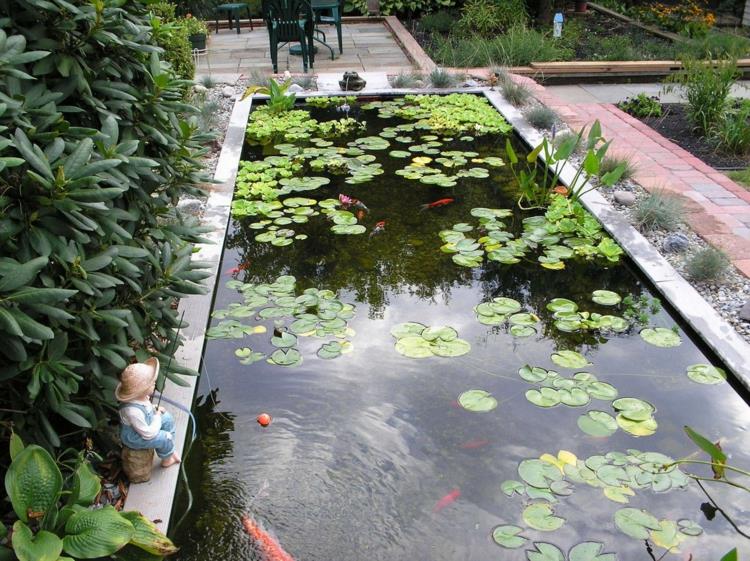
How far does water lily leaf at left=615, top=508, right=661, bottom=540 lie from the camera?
2314 mm

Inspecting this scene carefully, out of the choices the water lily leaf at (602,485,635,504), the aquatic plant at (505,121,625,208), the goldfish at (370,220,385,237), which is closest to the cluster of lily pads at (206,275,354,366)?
the goldfish at (370,220,385,237)

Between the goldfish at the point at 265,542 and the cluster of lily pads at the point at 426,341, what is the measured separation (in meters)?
1.11

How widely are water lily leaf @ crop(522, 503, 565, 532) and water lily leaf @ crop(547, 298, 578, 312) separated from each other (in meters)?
1.32

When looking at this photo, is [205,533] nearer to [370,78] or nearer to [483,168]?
[483,168]

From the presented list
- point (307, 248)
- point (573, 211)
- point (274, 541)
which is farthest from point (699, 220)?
point (274, 541)

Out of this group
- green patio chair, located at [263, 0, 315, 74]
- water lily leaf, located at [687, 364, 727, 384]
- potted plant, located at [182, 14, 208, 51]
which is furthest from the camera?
potted plant, located at [182, 14, 208, 51]

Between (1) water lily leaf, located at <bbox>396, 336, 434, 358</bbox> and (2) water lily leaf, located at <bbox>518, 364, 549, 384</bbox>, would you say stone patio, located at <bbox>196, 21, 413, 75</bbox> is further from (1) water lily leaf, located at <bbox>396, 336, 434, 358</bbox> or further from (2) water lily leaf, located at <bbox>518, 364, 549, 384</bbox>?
(2) water lily leaf, located at <bbox>518, 364, 549, 384</bbox>

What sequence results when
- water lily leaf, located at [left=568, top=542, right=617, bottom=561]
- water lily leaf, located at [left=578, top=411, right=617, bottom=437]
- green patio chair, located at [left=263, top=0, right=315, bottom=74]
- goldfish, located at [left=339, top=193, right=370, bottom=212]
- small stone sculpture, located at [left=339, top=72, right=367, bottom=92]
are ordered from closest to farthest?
water lily leaf, located at [left=568, top=542, right=617, bottom=561] < water lily leaf, located at [left=578, top=411, right=617, bottom=437] < goldfish, located at [left=339, top=193, right=370, bottom=212] < small stone sculpture, located at [left=339, top=72, right=367, bottom=92] < green patio chair, located at [left=263, top=0, right=315, bottom=74]

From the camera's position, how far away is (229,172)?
509 cm

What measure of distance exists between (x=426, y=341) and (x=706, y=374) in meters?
1.19

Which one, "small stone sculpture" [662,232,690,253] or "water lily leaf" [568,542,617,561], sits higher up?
"small stone sculpture" [662,232,690,253]

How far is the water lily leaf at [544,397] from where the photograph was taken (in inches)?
114

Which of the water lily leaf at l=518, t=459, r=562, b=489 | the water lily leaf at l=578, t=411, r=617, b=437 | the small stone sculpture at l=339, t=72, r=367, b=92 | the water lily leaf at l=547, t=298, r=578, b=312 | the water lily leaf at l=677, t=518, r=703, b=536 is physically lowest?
the water lily leaf at l=677, t=518, r=703, b=536

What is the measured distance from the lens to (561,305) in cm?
358
